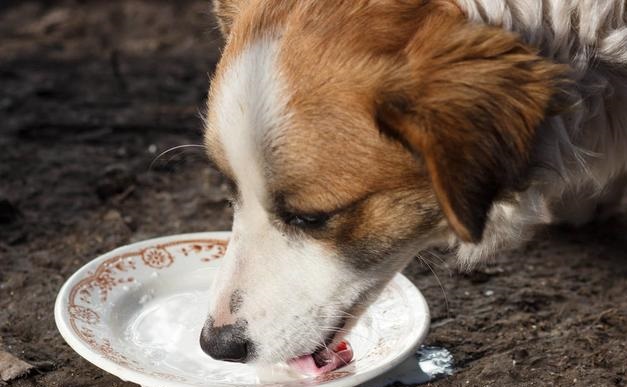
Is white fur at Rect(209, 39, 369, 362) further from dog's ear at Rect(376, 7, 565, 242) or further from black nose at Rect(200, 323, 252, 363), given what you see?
dog's ear at Rect(376, 7, 565, 242)

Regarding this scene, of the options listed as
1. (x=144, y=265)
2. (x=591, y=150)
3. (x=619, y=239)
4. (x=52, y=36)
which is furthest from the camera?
(x=52, y=36)

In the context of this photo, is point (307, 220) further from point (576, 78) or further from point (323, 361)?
point (576, 78)

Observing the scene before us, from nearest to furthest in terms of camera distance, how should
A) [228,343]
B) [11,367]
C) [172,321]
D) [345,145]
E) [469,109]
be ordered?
[469,109] < [345,145] < [228,343] < [11,367] < [172,321]

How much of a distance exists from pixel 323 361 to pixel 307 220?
45cm

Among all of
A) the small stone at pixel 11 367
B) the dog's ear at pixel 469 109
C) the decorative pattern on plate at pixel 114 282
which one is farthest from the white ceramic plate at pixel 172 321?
the dog's ear at pixel 469 109

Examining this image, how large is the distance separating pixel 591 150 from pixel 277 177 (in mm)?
900

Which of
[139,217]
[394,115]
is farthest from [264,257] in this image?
[139,217]

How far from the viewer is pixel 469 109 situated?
2.45m

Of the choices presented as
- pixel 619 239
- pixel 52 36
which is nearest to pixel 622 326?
pixel 619 239

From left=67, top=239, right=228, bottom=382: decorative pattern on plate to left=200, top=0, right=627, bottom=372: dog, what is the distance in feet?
1.03

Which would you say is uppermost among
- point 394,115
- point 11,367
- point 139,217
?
point 394,115

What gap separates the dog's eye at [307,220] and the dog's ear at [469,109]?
0.28 m

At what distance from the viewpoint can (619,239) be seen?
13.0 feet

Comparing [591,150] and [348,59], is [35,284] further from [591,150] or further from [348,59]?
[591,150]
